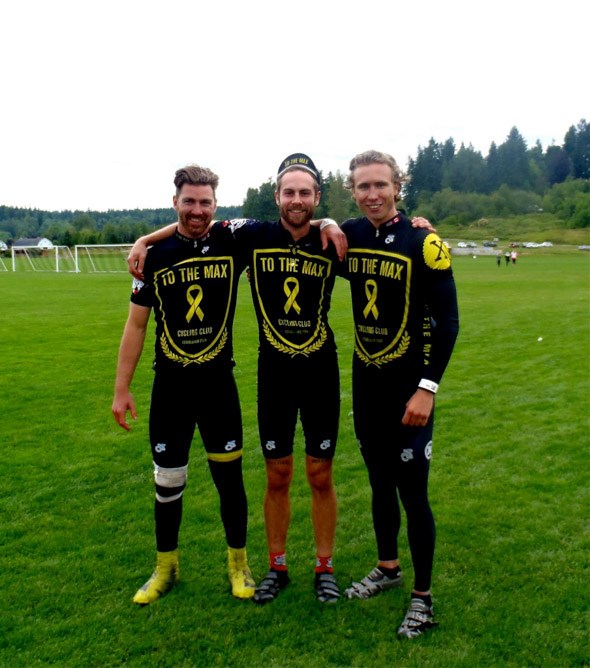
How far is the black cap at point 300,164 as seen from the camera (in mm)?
3951

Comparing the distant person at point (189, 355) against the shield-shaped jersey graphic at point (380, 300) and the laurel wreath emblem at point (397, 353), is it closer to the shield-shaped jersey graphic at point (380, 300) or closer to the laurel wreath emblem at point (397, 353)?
the shield-shaped jersey graphic at point (380, 300)

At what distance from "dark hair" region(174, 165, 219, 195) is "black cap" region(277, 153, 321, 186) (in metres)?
0.44

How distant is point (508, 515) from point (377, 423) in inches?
82.5

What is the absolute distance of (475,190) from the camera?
428ft

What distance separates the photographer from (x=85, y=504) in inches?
214

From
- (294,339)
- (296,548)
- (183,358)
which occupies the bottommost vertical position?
(296,548)

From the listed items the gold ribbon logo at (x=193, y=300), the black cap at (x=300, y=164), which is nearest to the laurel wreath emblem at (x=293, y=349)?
the gold ribbon logo at (x=193, y=300)

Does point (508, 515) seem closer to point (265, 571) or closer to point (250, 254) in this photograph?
point (265, 571)

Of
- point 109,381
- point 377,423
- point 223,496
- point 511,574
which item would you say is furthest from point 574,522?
point 109,381

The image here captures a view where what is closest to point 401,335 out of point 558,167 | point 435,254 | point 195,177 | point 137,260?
point 435,254

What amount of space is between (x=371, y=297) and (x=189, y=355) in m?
1.28

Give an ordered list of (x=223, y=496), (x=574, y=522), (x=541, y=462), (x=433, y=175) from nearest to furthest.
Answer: (x=223, y=496)
(x=574, y=522)
(x=541, y=462)
(x=433, y=175)

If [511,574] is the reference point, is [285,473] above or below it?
above

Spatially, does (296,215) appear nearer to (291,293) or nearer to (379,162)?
(291,293)
